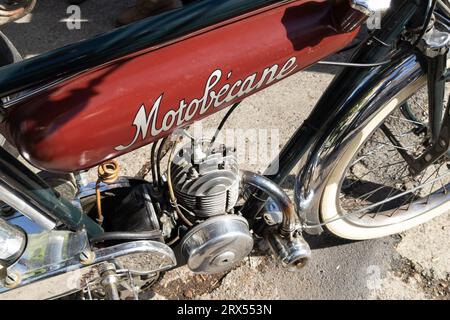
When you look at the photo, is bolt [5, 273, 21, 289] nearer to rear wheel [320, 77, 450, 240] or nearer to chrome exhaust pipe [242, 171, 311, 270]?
chrome exhaust pipe [242, 171, 311, 270]

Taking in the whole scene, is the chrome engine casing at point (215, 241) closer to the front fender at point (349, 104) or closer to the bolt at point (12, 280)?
the front fender at point (349, 104)

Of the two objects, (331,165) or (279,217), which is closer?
(331,165)

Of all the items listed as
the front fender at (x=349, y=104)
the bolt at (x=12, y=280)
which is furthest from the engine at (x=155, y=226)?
the front fender at (x=349, y=104)

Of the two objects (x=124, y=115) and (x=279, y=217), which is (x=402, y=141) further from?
(x=124, y=115)

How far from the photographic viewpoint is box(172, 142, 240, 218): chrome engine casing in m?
1.15

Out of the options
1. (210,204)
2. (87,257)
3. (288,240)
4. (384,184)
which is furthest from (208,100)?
(384,184)

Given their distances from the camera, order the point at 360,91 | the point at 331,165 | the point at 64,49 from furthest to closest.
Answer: the point at 331,165
the point at 360,91
the point at 64,49

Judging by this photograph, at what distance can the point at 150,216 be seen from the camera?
124 centimetres

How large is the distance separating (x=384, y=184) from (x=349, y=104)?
0.76 meters

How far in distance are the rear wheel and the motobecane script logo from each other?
1.27 feet

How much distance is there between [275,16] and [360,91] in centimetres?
37

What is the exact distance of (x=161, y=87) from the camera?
0.88 m

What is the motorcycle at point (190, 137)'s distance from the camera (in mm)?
843

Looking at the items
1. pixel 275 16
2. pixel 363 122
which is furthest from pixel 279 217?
pixel 275 16
